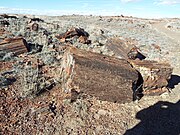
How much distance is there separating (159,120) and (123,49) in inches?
247

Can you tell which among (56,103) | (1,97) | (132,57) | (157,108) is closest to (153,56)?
(132,57)

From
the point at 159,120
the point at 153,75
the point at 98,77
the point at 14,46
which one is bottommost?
the point at 159,120

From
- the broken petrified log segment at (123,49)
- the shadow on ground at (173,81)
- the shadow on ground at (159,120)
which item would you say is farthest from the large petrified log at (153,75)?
the broken petrified log segment at (123,49)

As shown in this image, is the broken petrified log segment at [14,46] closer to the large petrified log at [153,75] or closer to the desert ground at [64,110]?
the desert ground at [64,110]

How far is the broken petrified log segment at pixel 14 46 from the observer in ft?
32.3

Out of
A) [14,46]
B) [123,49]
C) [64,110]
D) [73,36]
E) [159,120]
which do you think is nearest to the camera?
[64,110]

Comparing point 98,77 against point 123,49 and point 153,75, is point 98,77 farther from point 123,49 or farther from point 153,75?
point 123,49

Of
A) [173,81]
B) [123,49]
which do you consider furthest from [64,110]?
[123,49]

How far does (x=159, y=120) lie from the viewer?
6789 mm

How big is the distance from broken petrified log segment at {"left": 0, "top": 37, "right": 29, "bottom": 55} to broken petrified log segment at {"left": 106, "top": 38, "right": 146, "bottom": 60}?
478cm

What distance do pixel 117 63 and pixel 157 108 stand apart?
1.91 m

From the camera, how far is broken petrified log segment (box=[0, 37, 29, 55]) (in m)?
9.84

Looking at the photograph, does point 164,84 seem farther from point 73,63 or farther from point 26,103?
point 26,103

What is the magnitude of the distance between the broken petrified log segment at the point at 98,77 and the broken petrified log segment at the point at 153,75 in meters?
0.65
